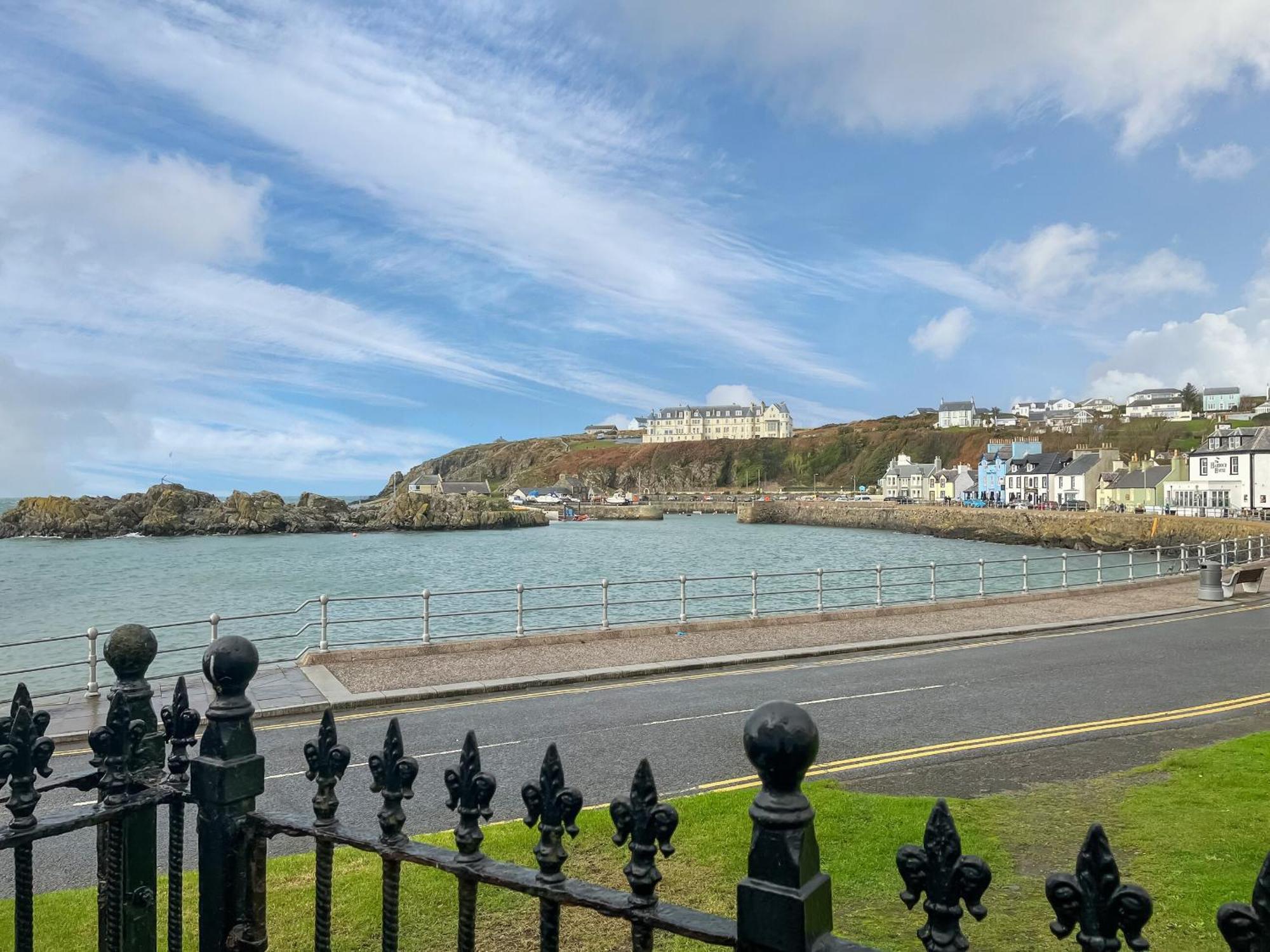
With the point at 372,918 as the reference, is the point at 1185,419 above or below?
above

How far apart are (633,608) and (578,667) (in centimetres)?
2331

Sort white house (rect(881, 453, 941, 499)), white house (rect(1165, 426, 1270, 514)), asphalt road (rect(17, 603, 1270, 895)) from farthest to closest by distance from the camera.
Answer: white house (rect(881, 453, 941, 499)), white house (rect(1165, 426, 1270, 514)), asphalt road (rect(17, 603, 1270, 895))

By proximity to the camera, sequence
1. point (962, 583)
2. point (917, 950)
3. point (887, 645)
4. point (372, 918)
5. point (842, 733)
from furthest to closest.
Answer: point (962, 583) → point (887, 645) → point (842, 733) → point (372, 918) → point (917, 950)

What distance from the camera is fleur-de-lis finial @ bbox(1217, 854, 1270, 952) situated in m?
1.65

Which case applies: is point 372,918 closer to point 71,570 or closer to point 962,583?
point 962,583

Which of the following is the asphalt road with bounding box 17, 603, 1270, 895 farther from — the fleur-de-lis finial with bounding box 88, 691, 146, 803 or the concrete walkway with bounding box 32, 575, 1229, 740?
the fleur-de-lis finial with bounding box 88, 691, 146, 803

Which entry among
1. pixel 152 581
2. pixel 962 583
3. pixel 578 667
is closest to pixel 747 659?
pixel 578 667

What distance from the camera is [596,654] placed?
16562 mm

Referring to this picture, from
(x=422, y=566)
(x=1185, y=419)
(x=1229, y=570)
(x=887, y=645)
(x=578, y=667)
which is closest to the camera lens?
(x=578, y=667)

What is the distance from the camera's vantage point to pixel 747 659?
15.8 meters

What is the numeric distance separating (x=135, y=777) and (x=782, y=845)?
2498 mm

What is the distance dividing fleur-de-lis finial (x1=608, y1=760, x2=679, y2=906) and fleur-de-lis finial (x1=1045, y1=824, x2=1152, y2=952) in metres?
0.90

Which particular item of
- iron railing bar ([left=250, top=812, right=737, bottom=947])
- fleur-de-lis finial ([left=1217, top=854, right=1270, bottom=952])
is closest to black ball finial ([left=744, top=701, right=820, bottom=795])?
iron railing bar ([left=250, top=812, right=737, bottom=947])

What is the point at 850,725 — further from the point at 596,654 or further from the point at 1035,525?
the point at 1035,525
